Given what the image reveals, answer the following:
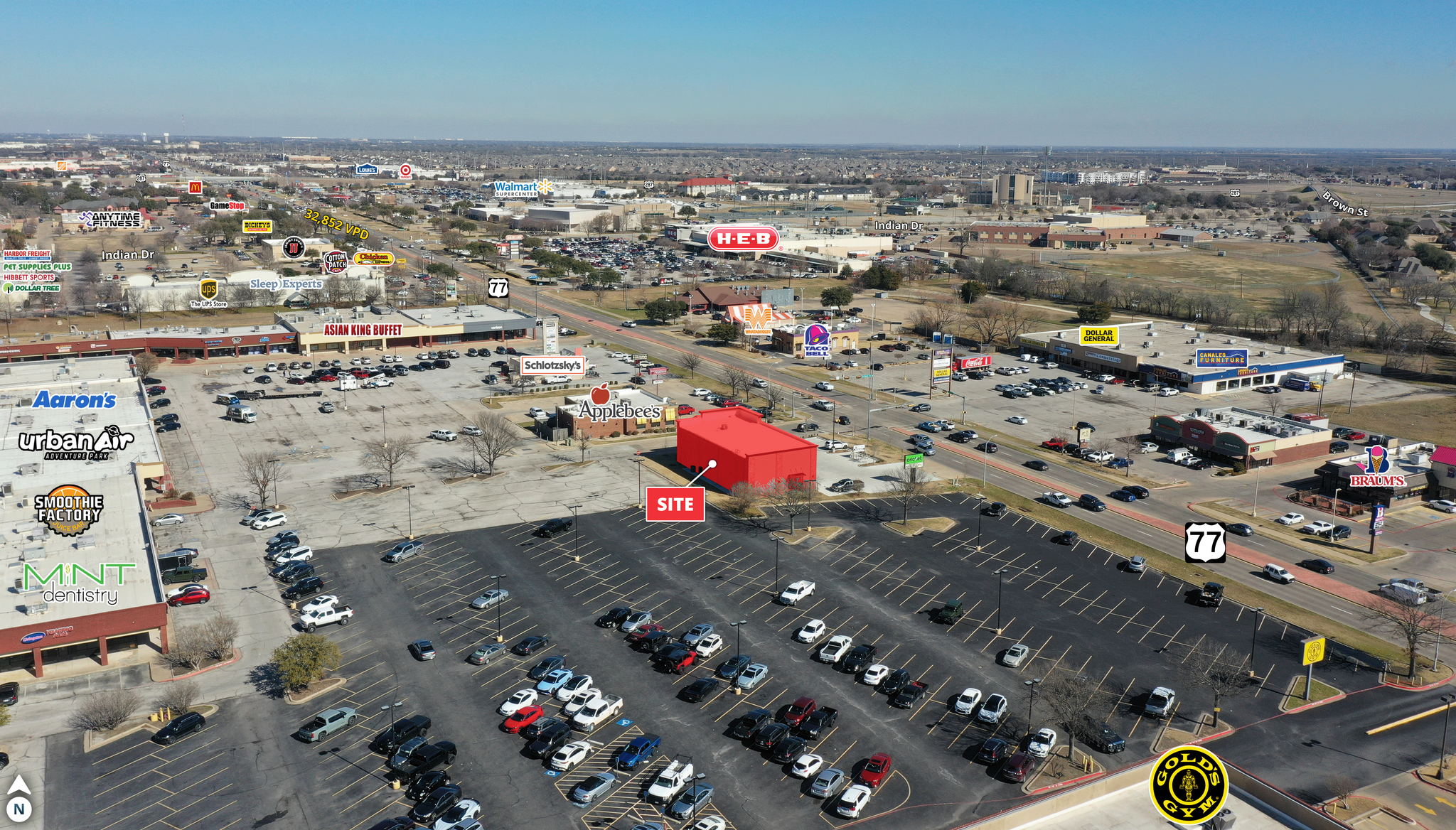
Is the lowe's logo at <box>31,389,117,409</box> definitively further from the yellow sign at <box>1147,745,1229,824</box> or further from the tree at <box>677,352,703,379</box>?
the yellow sign at <box>1147,745,1229,824</box>

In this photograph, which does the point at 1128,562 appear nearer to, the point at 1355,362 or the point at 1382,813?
the point at 1382,813

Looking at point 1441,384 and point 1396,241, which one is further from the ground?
point 1396,241

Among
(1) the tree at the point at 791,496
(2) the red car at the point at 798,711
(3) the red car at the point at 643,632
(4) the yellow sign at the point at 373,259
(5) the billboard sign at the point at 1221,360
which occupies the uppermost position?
(4) the yellow sign at the point at 373,259

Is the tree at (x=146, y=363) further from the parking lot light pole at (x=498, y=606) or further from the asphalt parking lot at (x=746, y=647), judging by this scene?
the parking lot light pole at (x=498, y=606)

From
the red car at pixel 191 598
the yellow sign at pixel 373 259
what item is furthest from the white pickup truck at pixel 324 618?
the yellow sign at pixel 373 259

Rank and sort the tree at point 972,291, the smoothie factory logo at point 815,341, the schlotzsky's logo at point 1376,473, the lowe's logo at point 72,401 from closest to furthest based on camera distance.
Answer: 1. the schlotzsky's logo at point 1376,473
2. the lowe's logo at point 72,401
3. the smoothie factory logo at point 815,341
4. the tree at point 972,291

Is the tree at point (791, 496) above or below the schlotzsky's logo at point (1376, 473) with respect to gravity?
below

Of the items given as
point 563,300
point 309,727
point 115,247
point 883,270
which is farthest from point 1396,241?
point 115,247
